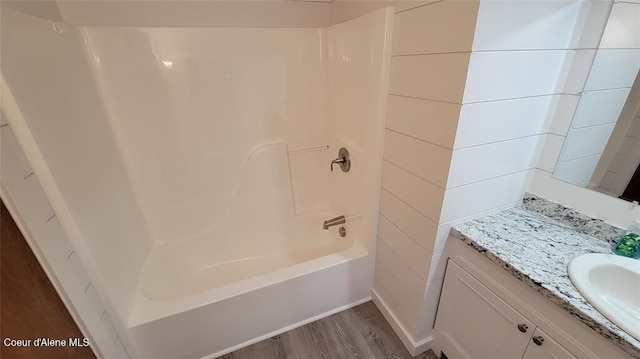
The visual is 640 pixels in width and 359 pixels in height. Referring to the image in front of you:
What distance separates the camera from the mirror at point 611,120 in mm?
848

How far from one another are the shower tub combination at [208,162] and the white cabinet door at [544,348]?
0.76 m

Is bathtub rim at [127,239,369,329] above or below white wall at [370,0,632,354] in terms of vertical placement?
below

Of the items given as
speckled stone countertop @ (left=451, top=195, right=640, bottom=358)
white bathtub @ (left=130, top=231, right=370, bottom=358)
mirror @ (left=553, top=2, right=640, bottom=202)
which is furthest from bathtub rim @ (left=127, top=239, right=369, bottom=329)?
mirror @ (left=553, top=2, right=640, bottom=202)

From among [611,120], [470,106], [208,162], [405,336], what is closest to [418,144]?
[470,106]

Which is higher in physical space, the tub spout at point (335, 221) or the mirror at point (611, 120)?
the mirror at point (611, 120)

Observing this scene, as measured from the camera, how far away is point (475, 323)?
1022mm

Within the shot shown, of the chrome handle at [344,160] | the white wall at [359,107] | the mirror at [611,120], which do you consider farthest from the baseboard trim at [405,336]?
the mirror at [611,120]

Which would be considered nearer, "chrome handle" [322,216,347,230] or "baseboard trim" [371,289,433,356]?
"baseboard trim" [371,289,433,356]

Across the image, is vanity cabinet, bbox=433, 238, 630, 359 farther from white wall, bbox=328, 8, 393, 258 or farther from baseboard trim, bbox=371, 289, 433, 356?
white wall, bbox=328, 8, 393, 258

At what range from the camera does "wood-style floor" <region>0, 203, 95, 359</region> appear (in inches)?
A: 26.4

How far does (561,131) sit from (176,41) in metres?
1.87

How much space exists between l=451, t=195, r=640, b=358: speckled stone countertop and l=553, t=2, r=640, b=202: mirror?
171 millimetres

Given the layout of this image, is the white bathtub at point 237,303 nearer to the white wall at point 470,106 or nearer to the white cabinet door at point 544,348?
the white wall at point 470,106

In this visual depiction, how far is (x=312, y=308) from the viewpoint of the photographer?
1438 mm
